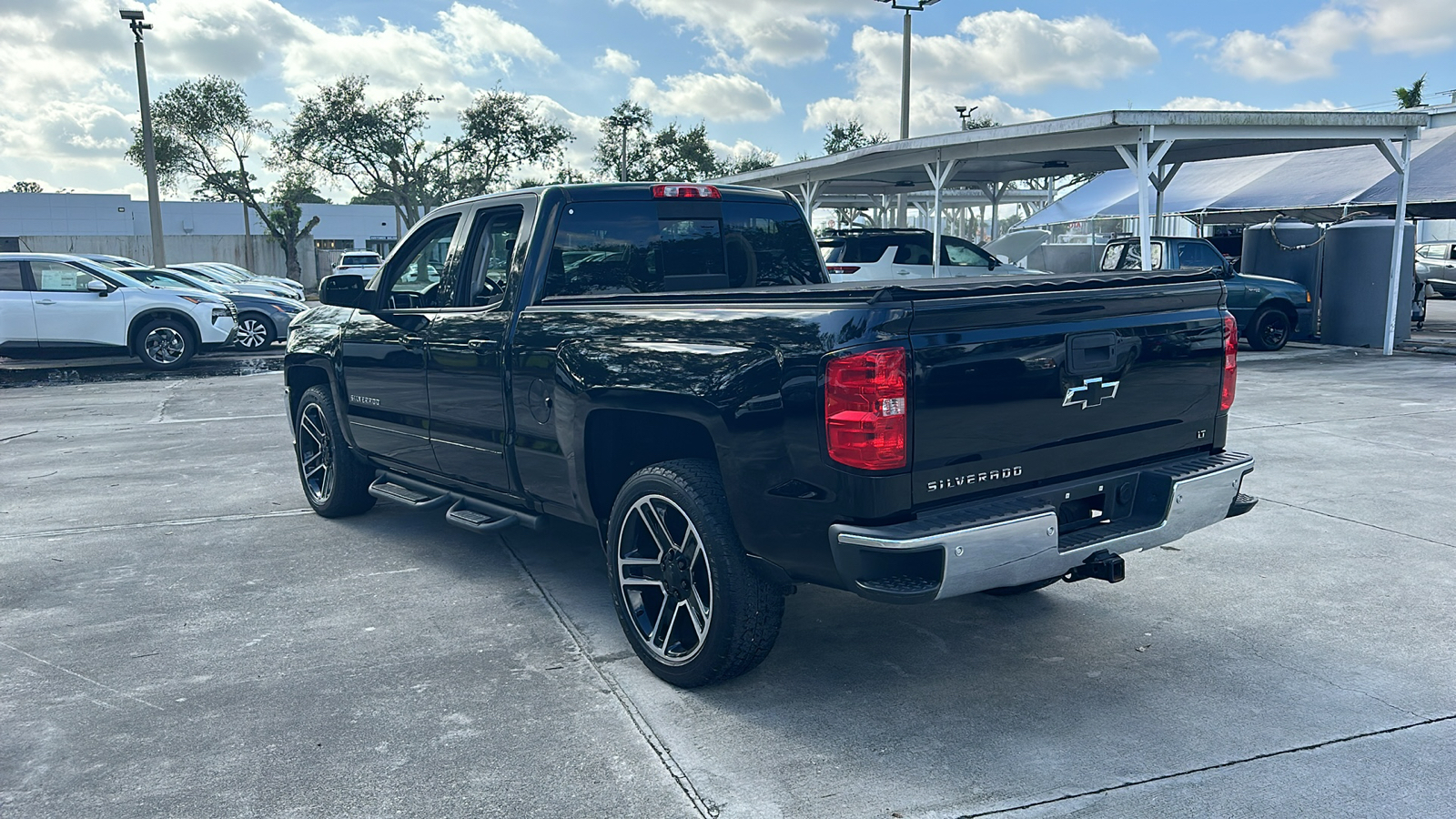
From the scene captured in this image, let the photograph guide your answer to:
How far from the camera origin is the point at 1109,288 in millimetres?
3902

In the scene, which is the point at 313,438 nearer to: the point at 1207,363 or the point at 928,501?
the point at 928,501

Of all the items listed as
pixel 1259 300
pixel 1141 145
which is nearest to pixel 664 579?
pixel 1141 145

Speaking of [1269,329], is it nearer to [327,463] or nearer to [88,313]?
[327,463]

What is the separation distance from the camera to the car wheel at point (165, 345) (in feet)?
52.0

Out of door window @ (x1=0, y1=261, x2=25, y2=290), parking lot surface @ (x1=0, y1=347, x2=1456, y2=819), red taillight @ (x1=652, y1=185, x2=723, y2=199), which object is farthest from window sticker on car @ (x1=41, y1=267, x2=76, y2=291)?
red taillight @ (x1=652, y1=185, x2=723, y2=199)

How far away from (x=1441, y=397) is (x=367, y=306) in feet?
35.4

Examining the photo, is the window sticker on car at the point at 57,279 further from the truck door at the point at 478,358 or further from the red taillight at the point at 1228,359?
the red taillight at the point at 1228,359

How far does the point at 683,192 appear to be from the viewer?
204 inches

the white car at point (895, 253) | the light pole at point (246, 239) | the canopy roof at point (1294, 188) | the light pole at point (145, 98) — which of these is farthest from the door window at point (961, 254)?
the light pole at point (246, 239)

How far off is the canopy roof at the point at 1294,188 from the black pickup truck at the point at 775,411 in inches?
623

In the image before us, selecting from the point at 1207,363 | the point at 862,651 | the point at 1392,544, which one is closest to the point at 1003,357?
the point at 1207,363

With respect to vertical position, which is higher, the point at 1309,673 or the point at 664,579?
the point at 664,579

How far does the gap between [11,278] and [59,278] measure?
620 mm

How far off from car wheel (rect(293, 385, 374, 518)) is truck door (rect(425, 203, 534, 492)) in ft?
4.21
